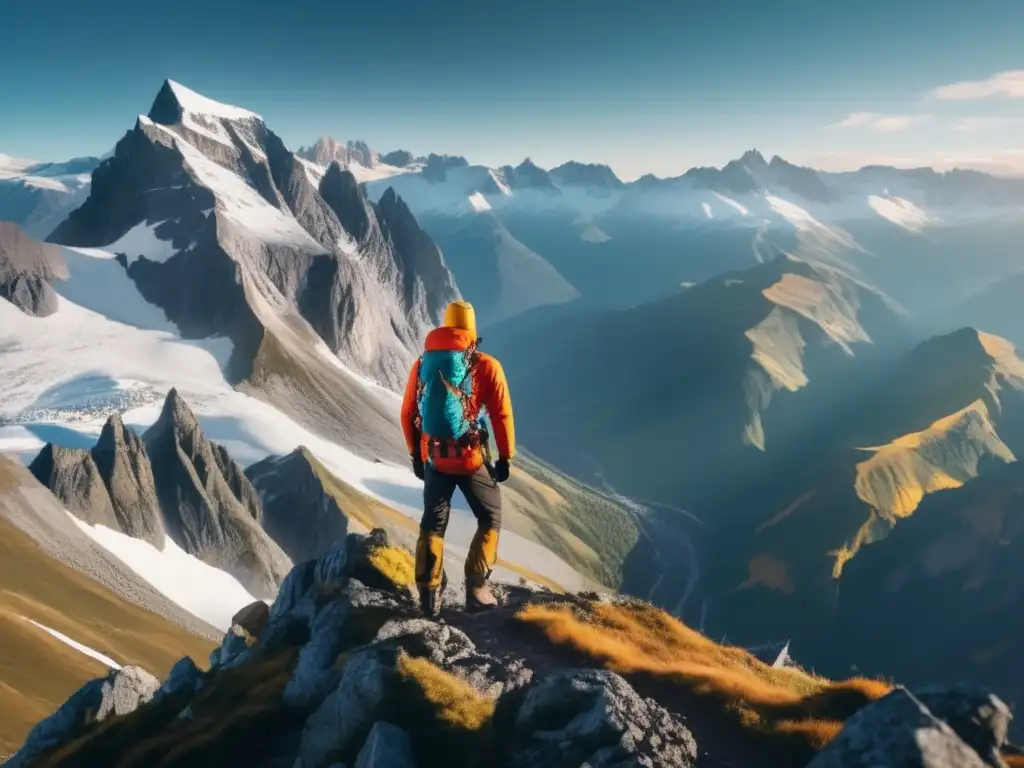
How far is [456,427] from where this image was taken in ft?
55.4

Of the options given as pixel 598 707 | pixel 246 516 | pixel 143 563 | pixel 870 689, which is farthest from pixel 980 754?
pixel 246 516

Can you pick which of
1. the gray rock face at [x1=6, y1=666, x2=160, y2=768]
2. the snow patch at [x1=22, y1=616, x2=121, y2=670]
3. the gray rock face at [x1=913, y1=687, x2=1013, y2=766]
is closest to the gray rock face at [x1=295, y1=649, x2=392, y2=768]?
the gray rock face at [x1=913, y1=687, x2=1013, y2=766]

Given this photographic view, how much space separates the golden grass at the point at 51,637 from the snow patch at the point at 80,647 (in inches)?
38.1

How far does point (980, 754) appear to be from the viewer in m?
10.2

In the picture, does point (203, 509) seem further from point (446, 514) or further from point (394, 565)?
point (446, 514)

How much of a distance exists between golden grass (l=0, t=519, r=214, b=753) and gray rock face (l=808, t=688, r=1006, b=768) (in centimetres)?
4773

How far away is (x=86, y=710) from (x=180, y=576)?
7357cm

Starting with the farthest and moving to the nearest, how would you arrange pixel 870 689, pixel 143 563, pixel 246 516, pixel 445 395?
1. pixel 246 516
2. pixel 143 563
3. pixel 445 395
4. pixel 870 689

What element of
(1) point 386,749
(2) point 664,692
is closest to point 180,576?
(1) point 386,749

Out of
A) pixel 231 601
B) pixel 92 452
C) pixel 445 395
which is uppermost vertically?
pixel 445 395

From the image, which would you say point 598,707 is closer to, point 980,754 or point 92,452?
point 980,754

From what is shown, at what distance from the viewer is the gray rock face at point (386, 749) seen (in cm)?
1230

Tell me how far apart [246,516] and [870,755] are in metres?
109

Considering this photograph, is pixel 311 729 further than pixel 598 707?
Yes
